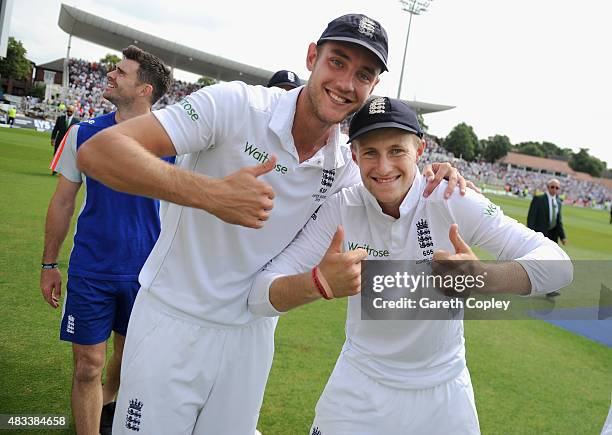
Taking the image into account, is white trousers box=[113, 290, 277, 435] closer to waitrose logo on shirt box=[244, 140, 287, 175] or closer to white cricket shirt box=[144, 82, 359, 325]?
white cricket shirt box=[144, 82, 359, 325]

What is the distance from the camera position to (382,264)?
99.0 inches

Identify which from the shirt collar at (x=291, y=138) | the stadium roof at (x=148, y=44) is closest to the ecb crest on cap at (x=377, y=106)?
the shirt collar at (x=291, y=138)

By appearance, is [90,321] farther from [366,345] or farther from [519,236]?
[519,236]

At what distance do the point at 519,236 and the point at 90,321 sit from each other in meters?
2.71

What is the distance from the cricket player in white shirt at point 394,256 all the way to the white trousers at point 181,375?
11.3 inches

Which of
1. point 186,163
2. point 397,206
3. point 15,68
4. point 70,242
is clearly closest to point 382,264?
point 397,206

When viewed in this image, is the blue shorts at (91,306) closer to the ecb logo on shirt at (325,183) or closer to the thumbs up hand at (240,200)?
the ecb logo on shirt at (325,183)

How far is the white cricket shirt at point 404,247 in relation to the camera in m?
2.42

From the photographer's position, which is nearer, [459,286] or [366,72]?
[459,286]

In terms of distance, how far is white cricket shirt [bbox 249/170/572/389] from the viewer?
2.42m

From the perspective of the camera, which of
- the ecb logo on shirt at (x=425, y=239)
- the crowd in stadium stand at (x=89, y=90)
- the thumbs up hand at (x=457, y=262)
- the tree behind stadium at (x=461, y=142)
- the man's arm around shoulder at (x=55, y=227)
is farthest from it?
the tree behind stadium at (x=461, y=142)

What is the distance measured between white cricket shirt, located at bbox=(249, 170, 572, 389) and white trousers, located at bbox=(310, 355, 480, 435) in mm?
51

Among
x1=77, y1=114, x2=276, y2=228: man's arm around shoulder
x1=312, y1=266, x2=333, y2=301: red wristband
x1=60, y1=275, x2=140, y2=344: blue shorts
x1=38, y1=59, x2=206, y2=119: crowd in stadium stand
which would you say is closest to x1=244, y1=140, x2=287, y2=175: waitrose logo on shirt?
x1=77, y1=114, x2=276, y2=228: man's arm around shoulder

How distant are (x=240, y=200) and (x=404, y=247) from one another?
3.19 feet
